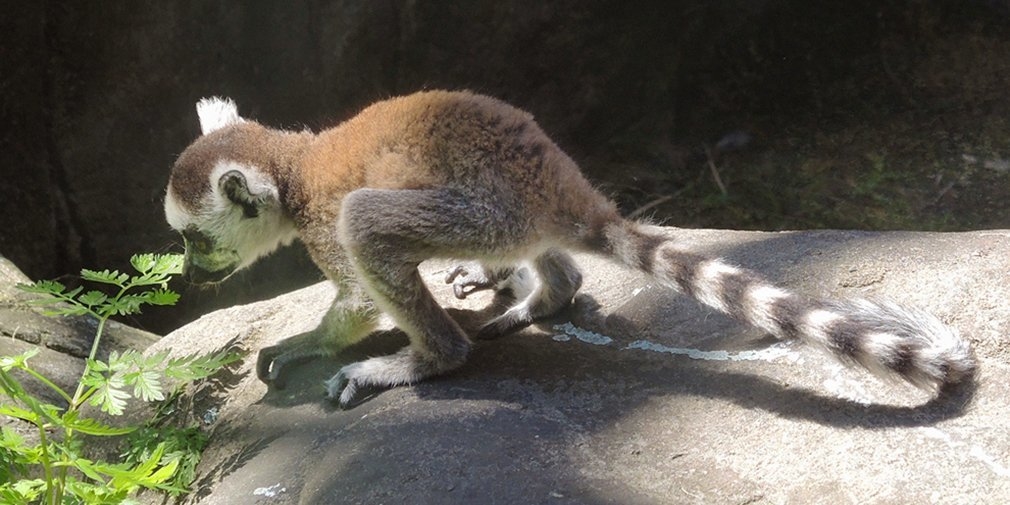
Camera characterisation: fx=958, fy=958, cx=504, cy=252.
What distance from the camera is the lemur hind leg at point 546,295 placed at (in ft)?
14.6

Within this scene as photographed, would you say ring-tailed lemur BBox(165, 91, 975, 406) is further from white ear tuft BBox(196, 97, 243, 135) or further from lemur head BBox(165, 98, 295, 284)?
white ear tuft BBox(196, 97, 243, 135)

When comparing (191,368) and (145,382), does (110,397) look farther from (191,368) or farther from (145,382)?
(191,368)

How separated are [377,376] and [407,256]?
1.71ft

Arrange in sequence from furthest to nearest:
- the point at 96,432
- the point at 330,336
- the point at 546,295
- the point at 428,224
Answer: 1. the point at 546,295
2. the point at 330,336
3. the point at 428,224
4. the point at 96,432

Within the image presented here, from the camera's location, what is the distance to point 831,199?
6.70 meters

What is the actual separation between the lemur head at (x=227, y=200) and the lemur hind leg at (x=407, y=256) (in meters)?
0.63

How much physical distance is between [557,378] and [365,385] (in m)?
0.81

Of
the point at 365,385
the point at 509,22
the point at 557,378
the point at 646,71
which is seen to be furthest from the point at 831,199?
the point at 365,385

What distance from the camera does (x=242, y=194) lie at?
4367 mm

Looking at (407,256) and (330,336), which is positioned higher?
(407,256)

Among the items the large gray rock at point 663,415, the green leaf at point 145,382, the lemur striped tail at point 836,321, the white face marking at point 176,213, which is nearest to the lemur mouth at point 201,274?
the white face marking at point 176,213

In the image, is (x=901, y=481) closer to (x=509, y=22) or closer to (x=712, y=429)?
(x=712, y=429)

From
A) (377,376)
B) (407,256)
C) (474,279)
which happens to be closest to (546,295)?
(474,279)

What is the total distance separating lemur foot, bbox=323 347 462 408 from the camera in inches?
157
